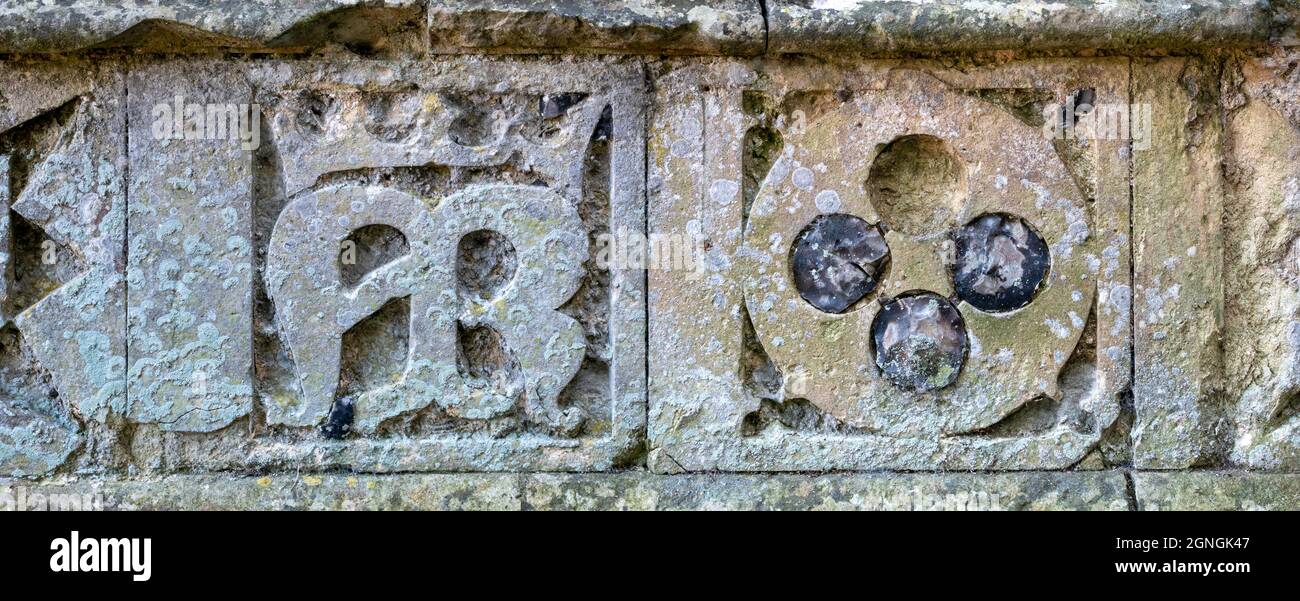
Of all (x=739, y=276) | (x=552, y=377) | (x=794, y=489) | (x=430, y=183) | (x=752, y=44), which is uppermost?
(x=752, y=44)

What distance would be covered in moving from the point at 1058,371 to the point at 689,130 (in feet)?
3.82

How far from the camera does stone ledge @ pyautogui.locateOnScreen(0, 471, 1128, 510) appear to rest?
2785 millimetres

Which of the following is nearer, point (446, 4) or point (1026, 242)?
point (446, 4)

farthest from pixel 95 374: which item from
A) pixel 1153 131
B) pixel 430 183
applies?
pixel 1153 131

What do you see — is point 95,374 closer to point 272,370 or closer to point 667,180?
point 272,370

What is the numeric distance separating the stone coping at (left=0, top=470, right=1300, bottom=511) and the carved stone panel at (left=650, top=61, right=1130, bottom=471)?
0.06 m

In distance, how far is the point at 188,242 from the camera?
276 cm

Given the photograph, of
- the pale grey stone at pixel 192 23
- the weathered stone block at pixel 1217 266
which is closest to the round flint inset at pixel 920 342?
the weathered stone block at pixel 1217 266

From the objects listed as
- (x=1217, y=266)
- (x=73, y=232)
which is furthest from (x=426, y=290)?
(x=1217, y=266)

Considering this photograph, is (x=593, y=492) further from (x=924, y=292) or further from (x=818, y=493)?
(x=924, y=292)

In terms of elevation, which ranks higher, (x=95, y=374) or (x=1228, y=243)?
(x=1228, y=243)

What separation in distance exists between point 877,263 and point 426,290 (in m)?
1.18

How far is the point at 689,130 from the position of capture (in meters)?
2.80

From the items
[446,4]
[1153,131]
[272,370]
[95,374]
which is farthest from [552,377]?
[1153,131]
